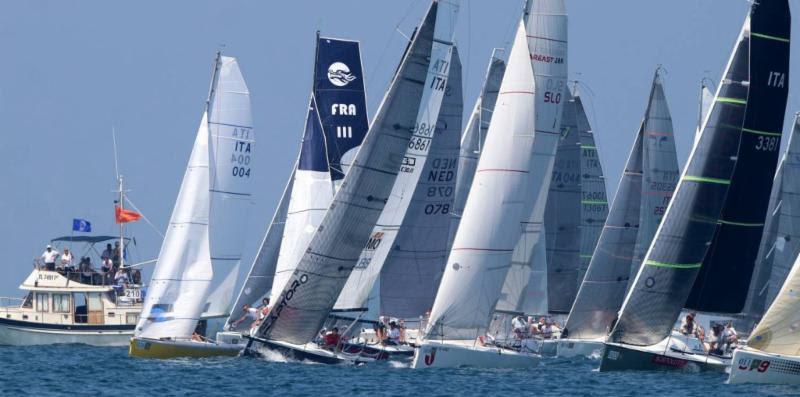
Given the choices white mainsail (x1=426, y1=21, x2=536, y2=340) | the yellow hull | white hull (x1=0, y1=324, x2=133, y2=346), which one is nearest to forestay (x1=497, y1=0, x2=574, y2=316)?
white mainsail (x1=426, y1=21, x2=536, y2=340)

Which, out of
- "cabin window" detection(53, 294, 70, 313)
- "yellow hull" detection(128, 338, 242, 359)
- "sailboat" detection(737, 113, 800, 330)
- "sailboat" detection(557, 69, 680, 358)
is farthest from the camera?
"cabin window" detection(53, 294, 70, 313)

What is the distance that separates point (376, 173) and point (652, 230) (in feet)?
36.9

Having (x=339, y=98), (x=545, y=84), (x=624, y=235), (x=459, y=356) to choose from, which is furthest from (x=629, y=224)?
(x=459, y=356)

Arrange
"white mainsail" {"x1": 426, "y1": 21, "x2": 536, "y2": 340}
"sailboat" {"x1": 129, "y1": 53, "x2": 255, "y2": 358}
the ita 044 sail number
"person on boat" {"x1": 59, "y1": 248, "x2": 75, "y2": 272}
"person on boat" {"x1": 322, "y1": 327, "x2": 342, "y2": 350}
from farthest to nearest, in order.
Answer: "person on boat" {"x1": 59, "y1": 248, "x2": 75, "y2": 272} < the ita 044 sail number < "sailboat" {"x1": 129, "y1": 53, "x2": 255, "y2": 358} < "person on boat" {"x1": 322, "y1": 327, "x2": 342, "y2": 350} < "white mainsail" {"x1": 426, "y1": 21, "x2": 536, "y2": 340}

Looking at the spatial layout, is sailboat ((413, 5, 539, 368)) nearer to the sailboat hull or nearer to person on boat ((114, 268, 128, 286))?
the sailboat hull

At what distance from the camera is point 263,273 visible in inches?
1813

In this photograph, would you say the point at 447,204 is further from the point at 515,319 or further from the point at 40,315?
the point at 40,315

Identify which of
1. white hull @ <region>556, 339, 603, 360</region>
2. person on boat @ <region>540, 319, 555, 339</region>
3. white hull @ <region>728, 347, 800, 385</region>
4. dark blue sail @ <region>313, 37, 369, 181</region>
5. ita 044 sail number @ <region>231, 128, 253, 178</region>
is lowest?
white hull @ <region>556, 339, 603, 360</region>

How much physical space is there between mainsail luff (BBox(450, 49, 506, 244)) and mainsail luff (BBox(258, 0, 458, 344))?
8.35m

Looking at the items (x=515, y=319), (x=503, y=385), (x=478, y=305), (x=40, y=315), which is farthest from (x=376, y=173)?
(x=40, y=315)

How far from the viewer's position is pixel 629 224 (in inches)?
1941

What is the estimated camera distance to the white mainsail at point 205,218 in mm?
42875

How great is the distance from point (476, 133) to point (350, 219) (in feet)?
33.6

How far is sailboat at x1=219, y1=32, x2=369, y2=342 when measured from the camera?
44.4m
